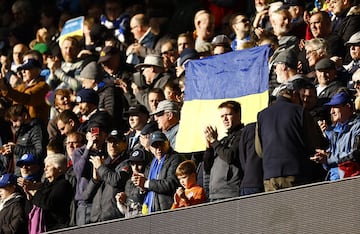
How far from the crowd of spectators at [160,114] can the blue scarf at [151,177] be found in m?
0.02

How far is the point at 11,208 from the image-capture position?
16.5 metres

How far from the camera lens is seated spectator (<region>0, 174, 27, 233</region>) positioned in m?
16.3

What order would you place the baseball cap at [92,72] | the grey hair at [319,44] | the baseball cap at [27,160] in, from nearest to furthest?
the grey hair at [319,44]
the baseball cap at [27,160]
the baseball cap at [92,72]

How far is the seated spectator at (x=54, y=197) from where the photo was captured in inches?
626

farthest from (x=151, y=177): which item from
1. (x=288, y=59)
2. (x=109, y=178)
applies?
(x=288, y=59)

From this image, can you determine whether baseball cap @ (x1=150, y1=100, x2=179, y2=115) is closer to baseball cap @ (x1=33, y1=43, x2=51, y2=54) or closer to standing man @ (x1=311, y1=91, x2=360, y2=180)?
standing man @ (x1=311, y1=91, x2=360, y2=180)

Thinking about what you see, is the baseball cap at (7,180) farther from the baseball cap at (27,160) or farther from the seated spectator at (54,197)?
the seated spectator at (54,197)

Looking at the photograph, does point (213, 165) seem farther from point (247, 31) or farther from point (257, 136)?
point (247, 31)

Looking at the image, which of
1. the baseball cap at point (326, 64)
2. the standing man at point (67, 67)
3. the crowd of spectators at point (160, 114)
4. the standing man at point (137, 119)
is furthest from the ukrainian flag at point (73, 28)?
the baseball cap at point (326, 64)

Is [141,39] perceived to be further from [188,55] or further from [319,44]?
[319,44]

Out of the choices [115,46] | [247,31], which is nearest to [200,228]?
[247,31]

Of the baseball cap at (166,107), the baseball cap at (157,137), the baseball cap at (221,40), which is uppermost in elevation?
the baseball cap at (221,40)

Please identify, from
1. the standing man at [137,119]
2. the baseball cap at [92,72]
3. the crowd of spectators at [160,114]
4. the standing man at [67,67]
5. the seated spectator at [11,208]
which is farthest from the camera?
the standing man at [67,67]

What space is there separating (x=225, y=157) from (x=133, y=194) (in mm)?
1451
